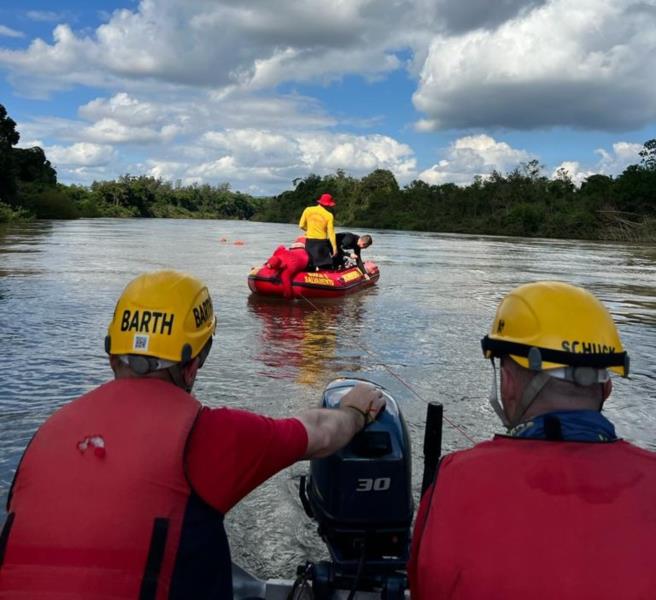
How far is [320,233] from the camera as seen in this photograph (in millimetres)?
12961

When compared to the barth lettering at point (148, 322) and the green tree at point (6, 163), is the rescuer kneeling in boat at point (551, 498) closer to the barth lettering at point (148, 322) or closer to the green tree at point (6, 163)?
the barth lettering at point (148, 322)

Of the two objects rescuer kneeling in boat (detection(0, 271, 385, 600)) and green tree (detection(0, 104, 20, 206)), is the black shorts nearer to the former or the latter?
rescuer kneeling in boat (detection(0, 271, 385, 600))

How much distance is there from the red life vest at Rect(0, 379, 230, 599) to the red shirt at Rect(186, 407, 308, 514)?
0.11ft

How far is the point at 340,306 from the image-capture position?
1184 centimetres

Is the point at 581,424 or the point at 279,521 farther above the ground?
the point at 581,424

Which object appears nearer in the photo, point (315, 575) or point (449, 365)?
point (315, 575)

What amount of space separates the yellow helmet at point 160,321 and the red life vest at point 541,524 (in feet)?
2.77

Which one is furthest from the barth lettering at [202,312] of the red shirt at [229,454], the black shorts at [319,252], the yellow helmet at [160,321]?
the black shorts at [319,252]

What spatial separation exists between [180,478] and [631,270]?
22.6m

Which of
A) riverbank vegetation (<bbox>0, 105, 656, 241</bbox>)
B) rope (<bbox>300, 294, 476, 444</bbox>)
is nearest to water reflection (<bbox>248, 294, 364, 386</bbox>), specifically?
rope (<bbox>300, 294, 476, 444</bbox>)

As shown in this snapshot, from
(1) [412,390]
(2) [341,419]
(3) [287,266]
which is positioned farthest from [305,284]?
(2) [341,419]

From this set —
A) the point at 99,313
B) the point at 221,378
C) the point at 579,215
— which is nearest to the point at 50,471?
the point at 221,378

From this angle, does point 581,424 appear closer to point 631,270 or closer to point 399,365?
point 399,365

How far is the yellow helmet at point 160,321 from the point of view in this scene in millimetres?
1947
